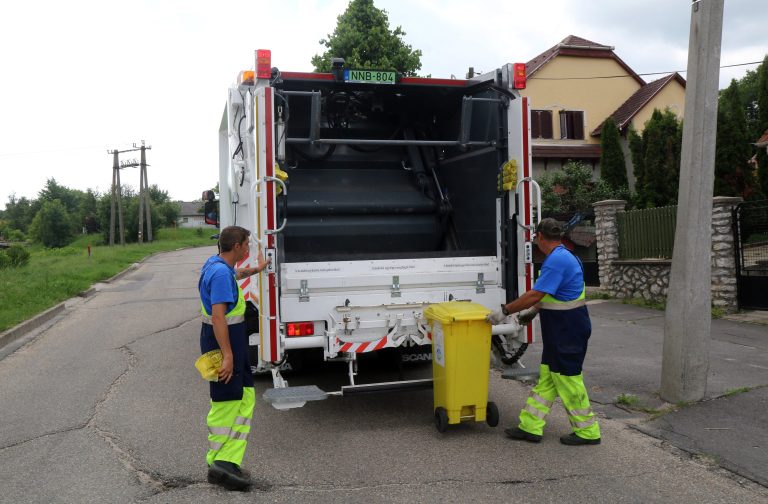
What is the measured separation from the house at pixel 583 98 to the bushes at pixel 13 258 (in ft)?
55.9

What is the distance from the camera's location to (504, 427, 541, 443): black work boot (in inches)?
182

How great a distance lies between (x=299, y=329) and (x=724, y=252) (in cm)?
697

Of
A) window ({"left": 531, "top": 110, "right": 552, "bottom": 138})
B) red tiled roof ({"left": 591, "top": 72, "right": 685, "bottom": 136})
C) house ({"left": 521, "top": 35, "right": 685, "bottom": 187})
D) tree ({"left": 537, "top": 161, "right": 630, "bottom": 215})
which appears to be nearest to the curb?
tree ({"left": 537, "top": 161, "right": 630, "bottom": 215})

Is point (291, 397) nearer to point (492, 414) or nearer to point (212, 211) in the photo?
point (492, 414)

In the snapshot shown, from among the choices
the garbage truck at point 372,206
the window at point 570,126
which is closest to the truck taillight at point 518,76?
the garbage truck at point 372,206

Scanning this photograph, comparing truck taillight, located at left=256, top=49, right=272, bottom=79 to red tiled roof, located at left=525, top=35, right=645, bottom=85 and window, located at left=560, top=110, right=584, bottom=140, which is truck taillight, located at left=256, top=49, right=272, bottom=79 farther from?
window, located at left=560, top=110, right=584, bottom=140

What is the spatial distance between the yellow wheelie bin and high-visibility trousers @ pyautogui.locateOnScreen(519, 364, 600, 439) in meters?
0.34

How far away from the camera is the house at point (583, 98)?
2306 cm

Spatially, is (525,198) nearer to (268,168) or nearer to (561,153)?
(268,168)

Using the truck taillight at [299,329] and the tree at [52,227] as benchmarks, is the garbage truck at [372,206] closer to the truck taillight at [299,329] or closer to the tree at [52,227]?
→ the truck taillight at [299,329]

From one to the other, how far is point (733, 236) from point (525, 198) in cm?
548

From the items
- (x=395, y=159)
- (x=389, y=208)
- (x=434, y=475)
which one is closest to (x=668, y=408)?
(x=434, y=475)

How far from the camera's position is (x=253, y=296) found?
5438 mm

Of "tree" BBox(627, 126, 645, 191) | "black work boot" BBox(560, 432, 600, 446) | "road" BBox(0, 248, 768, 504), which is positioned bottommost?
"road" BBox(0, 248, 768, 504)
